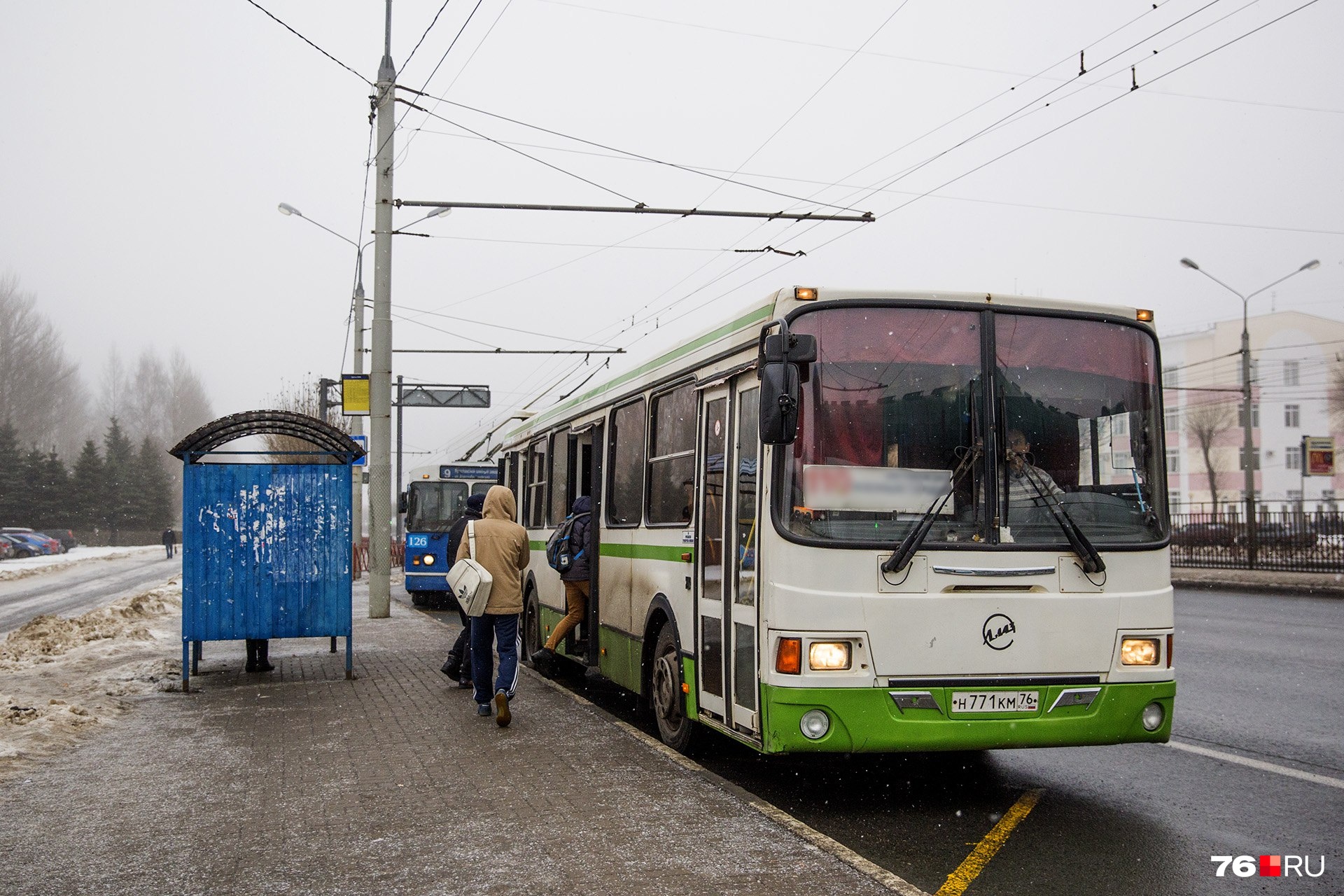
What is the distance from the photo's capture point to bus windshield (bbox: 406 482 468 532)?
23203mm

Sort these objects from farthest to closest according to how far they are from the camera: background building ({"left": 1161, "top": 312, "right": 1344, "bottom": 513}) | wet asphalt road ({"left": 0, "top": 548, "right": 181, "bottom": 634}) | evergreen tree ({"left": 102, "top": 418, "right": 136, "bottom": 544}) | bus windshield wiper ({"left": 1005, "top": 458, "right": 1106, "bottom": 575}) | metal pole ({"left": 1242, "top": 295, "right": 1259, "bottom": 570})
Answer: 1. evergreen tree ({"left": 102, "top": 418, "right": 136, "bottom": 544})
2. background building ({"left": 1161, "top": 312, "right": 1344, "bottom": 513})
3. metal pole ({"left": 1242, "top": 295, "right": 1259, "bottom": 570})
4. wet asphalt road ({"left": 0, "top": 548, "right": 181, "bottom": 634})
5. bus windshield wiper ({"left": 1005, "top": 458, "right": 1106, "bottom": 575})

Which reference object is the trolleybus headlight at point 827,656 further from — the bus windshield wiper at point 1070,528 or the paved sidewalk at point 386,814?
the bus windshield wiper at point 1070,528

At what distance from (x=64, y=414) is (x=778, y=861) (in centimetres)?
9512

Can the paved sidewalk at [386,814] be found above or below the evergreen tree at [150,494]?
below

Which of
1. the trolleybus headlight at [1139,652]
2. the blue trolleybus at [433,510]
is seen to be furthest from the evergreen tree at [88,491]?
the trolleybus headlight at [1139,652]

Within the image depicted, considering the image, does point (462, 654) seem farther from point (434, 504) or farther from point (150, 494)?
point (150, 494)

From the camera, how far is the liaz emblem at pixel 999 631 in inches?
238

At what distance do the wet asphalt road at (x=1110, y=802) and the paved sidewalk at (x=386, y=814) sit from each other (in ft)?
2.28

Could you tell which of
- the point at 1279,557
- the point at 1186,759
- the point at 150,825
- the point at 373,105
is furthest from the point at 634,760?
the point at 1279,557

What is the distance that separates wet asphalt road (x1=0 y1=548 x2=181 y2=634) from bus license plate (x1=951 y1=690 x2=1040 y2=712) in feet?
60.9

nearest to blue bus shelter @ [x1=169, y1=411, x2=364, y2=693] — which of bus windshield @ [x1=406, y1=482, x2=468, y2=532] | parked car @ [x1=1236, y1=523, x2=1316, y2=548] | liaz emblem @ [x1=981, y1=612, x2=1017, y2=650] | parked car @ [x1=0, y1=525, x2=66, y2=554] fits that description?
liaz emblem @ [x1=981, y1=612, x2=1017, y2=650]

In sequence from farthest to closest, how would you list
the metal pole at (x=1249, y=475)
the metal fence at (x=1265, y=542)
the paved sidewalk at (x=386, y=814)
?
the metal pole at (x=1249, y=475)
the metal fence at (x=1265, y=542)
the paved sidewalk at (x=386, y=814)

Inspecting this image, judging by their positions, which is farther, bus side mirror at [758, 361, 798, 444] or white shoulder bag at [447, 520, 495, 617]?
white shoulder bag at [447, 520, 495, 617]

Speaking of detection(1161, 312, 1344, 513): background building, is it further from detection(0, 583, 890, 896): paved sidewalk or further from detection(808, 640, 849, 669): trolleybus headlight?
detection(808, 640, 849, 669): trolleybus headlight
